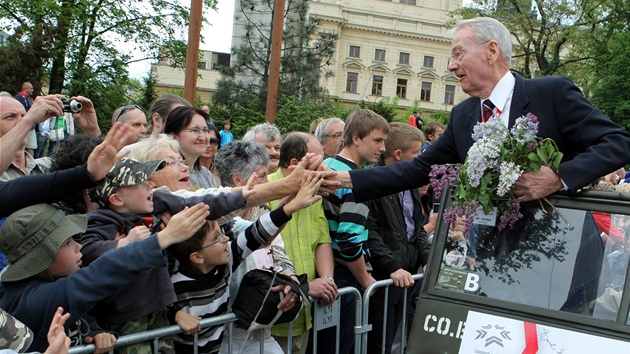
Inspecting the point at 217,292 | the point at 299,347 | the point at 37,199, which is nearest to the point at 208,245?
the point at 217,292

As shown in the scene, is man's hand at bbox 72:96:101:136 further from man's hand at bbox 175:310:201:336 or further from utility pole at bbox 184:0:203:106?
utility pole at bbox 184:0:203:106

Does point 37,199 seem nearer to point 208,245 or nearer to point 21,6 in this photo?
point 208,245

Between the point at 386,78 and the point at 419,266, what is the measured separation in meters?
41.5

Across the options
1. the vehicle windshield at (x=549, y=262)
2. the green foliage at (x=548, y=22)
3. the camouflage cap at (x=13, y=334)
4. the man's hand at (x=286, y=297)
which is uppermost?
the green foliage at (x=548, y=22)

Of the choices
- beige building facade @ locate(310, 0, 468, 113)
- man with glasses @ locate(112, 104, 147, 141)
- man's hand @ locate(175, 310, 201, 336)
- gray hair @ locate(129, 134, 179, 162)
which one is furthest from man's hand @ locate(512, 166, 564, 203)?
beige building facade @ locate(310, 0, 468, 113)

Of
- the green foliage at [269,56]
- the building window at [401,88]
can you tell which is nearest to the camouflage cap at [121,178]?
the green foliage at [269,56]

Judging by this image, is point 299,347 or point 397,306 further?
point 397,306

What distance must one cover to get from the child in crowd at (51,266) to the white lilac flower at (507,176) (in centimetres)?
153

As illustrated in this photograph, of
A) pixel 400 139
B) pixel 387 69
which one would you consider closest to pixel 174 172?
pixel 400 139

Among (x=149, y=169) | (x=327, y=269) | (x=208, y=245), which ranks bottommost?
(x=327, y=269)

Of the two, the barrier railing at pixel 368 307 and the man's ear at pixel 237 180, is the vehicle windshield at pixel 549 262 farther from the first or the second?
the man's ear at pixel 237 180

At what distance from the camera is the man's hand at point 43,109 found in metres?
4.08

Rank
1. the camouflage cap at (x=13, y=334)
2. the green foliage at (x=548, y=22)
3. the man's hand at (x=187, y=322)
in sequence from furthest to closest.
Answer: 1. the green foliage at (x=548, y=22)
2. the man's hand at (x=187, y=322)
3. the camouflage cap at (x=13, y=334)

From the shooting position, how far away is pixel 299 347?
5074 mm
